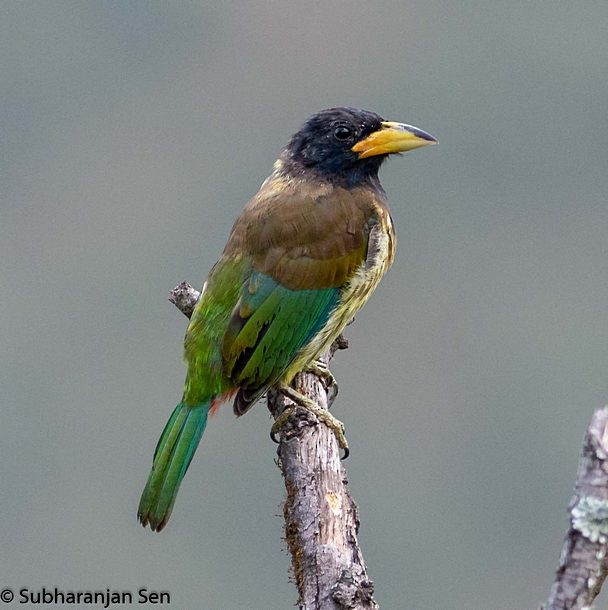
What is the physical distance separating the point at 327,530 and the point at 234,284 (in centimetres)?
146

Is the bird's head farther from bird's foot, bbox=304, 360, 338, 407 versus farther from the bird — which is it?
bird's foot, bbox=304, 360, 338, 407

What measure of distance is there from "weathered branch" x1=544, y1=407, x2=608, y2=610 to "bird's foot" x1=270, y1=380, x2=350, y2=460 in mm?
2026

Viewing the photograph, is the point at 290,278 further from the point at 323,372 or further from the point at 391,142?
the point at 391,142

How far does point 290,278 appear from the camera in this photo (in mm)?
5074

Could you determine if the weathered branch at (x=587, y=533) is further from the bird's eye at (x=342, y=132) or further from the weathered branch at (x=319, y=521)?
the bird's eye at (x=342, y=132)

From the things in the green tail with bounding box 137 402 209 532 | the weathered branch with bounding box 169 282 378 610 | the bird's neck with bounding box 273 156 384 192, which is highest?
the bird's neck with bounding box 273 156 384 192

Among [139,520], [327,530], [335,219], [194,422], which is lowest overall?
[327,530]

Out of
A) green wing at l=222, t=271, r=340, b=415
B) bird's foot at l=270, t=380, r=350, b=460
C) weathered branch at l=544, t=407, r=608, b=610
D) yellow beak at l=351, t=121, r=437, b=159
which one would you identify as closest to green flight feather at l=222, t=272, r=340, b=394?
green wing at l=222, t=271, r=340, b=415

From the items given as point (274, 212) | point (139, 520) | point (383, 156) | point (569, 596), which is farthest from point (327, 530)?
point (383, 156)

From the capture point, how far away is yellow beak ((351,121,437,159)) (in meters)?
5.46

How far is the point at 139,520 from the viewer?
4.63m

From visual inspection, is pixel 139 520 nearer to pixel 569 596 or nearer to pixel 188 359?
pixel 188 359

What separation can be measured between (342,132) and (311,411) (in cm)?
147

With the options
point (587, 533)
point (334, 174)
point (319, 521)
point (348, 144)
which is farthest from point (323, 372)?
point (587, 533)
